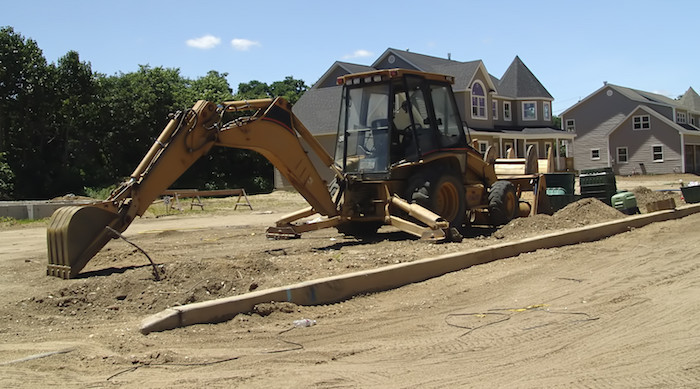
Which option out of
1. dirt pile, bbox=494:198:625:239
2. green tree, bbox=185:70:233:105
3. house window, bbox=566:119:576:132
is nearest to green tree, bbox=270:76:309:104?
green tree, bbox=185:70:233:105

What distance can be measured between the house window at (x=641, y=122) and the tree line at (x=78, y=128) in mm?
29238

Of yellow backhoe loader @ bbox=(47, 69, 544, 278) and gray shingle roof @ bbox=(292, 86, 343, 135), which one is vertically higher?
gray shingle roof @ bbox=(292, 86, 343, 135)

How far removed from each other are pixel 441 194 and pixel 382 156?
1486mm

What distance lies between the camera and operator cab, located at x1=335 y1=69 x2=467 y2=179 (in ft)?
41.3

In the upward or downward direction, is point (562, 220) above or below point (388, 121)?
below

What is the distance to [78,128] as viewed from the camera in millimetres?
40281

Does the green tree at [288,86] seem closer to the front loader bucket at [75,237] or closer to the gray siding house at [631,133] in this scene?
the gray siding house at [631,133]

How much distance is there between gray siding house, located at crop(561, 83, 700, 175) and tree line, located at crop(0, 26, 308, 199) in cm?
2759

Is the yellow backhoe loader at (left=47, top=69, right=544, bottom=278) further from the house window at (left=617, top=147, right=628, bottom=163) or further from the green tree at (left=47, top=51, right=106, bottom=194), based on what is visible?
the house window at (left=617, top=147, right=628, bottom=163)

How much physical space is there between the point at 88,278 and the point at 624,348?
6.16m

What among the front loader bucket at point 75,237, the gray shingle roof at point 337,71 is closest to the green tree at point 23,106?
the gray shingle roof at point 337,71

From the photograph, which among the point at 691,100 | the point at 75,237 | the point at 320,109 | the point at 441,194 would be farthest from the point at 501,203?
the point at 691,100

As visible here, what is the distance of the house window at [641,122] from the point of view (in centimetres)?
5262

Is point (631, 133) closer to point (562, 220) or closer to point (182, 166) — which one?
point (562, 220)
